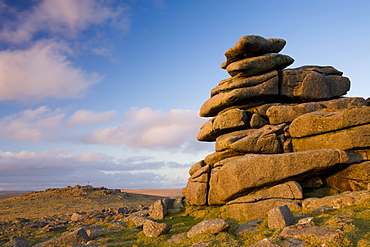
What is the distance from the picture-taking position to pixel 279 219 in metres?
16.1

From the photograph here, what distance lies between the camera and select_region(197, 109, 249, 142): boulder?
28406 millimetres

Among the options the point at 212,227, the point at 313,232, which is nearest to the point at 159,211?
the point at 212,227

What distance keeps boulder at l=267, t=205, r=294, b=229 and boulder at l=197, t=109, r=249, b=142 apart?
12757 mm

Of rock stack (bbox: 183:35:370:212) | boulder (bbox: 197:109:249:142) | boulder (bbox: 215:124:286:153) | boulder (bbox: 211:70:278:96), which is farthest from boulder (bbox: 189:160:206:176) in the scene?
boulder (bbox: 211:70:278:96)

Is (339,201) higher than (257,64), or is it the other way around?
(257,64)

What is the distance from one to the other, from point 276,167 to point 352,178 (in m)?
7.13

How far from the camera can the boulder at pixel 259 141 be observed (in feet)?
85.3

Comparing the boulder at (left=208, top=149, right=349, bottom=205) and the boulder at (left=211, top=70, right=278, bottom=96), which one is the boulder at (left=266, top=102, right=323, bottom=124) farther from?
the boulder at (left=208, top=149, right=349, bottom=205)

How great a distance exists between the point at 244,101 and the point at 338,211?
15.5 meters

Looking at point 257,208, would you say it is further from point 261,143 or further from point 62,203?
point 62,203

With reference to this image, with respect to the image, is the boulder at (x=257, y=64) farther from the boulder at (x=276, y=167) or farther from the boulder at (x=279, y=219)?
the boulder at (x=279, y=219)

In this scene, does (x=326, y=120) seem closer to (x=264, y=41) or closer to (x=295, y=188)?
(x=295, y=188)

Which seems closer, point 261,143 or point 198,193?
point 261,143

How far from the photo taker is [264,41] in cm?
3098
